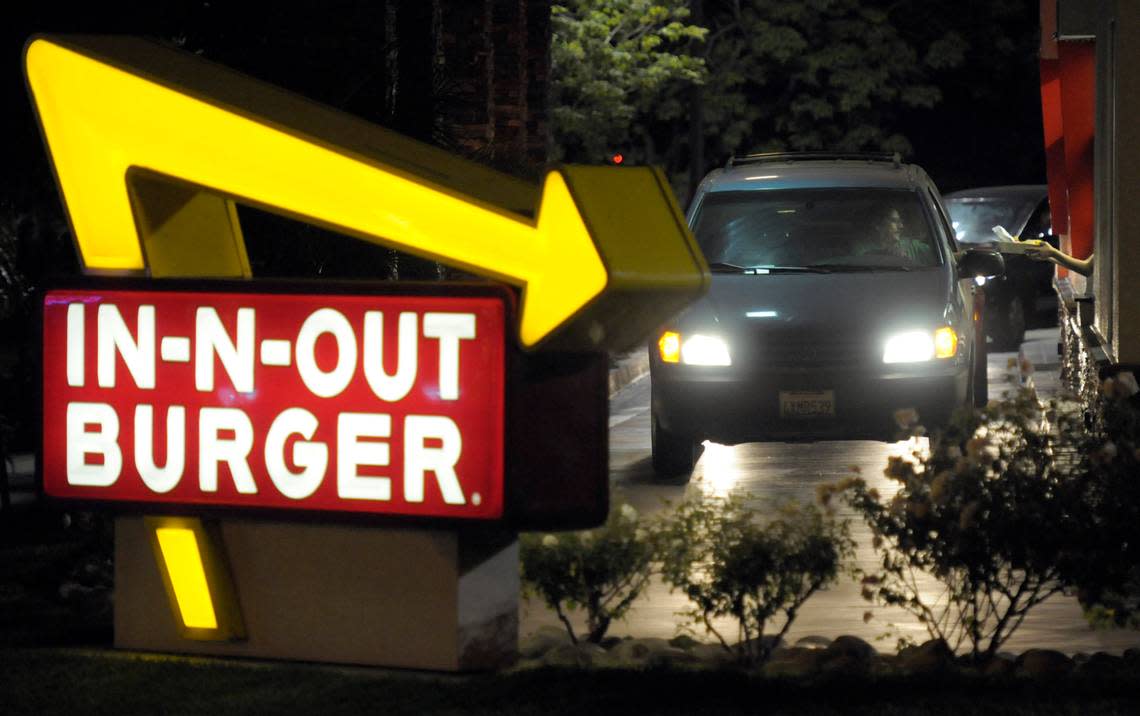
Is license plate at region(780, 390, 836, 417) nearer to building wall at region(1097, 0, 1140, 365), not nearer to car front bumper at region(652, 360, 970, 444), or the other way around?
car front bumper at region(652, 360, 970, 444)

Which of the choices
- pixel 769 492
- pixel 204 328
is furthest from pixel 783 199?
pixel 204 328

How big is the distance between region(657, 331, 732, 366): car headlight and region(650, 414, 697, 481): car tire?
53 cm

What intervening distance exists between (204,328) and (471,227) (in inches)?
44.3

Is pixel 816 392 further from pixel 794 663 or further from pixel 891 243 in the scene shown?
pixel 794 663

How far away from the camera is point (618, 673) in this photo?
7.68 metres

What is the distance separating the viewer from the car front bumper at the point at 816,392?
44.2ft

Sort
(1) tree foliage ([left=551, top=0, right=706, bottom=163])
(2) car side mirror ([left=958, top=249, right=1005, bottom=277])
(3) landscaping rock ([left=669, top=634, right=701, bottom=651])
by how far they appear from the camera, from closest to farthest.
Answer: (3) landscaping rock ([left=669, top=634, right=701, bottom=651])
(2) car side mirror ([left=958, top=249, right=1005, bottom=277])
(1) tree foliage ([left=551, top=0, right=706, bottom=163])

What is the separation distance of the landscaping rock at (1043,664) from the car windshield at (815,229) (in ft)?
21.3

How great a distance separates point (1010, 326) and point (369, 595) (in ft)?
57.2

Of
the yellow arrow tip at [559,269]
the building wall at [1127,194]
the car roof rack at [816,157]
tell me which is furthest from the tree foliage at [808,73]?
the yellow arrow tip at [559,269]

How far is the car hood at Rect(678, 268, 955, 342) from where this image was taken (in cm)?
1350

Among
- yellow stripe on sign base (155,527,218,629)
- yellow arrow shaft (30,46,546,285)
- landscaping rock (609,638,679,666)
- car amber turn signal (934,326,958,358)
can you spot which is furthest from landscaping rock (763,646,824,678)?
car amber turn signal (934,326,958,358)

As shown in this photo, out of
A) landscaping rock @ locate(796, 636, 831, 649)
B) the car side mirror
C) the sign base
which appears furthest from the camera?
the car side mirror

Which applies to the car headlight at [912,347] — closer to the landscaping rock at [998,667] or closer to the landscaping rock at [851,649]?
the landscaping rock at [851,649]
